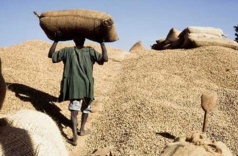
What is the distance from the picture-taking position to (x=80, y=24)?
18.2 ft

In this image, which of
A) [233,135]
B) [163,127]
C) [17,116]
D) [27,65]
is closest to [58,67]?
[27,65]

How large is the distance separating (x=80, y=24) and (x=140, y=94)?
2.72 m

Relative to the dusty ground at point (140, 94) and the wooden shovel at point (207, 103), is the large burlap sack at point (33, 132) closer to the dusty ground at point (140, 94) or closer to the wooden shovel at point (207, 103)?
the dusty ground at point (140, 94)

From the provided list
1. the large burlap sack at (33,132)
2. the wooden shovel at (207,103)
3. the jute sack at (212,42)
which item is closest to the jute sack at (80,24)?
the wooden shovel at (207,103)

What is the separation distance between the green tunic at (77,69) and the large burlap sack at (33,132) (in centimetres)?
392

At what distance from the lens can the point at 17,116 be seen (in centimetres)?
180

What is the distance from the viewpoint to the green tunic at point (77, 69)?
19.0 ft

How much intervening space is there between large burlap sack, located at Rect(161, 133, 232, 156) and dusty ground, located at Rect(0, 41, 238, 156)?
1.40 m

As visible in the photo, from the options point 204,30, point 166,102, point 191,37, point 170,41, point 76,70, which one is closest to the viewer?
point 76,70

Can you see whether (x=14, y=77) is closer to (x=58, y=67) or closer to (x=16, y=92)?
(x=16, y=92)

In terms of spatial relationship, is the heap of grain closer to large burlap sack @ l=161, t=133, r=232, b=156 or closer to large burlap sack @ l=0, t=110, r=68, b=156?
large burlap sack @ l=161, t=133, r=232, b=156

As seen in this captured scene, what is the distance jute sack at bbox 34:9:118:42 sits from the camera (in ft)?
18.1

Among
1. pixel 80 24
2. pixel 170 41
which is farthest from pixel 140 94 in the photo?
pixel 170 41

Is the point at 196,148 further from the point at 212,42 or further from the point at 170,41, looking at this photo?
the point at 170,41
